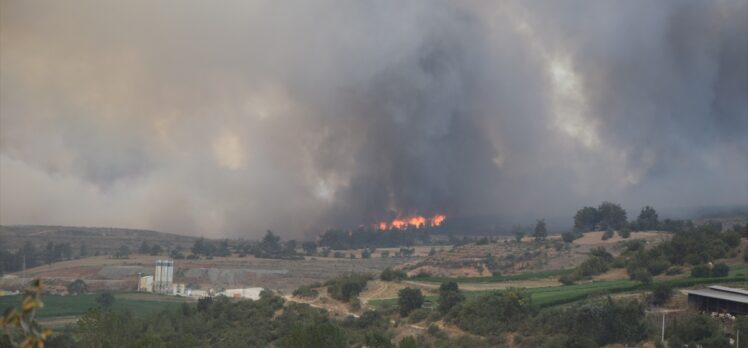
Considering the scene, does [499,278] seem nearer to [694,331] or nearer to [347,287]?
[347,287]

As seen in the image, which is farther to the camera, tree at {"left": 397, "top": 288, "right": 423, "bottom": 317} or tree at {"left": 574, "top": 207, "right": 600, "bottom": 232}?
tree at {"left": 574, "top": 207, "right": 600, "bottom": 232}

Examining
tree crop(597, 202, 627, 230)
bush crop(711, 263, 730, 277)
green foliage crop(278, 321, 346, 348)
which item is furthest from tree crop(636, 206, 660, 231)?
green foliage crop(278, 321, 346, 348)

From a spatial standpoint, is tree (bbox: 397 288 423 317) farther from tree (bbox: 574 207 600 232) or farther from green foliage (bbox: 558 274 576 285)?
tree (bbox: 574 207 600 232)

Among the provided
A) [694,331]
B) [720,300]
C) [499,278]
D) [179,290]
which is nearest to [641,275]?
[720,300]

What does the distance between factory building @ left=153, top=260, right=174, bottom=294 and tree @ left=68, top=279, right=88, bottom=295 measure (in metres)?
6.52

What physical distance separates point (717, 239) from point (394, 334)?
27608mm

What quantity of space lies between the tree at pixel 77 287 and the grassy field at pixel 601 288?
119 feet

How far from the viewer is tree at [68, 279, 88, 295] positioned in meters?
78.7

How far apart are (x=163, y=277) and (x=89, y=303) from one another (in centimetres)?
1648

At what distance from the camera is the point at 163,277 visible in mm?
83750

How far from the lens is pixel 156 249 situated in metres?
112

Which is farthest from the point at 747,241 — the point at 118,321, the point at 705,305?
the point at 118,321

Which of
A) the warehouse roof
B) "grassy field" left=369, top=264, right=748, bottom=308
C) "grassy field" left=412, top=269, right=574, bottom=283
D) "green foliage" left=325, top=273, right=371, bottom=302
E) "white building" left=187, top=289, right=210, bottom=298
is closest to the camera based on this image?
the warehouse roof

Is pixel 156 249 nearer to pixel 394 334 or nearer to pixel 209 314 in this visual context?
pixel 209 314
